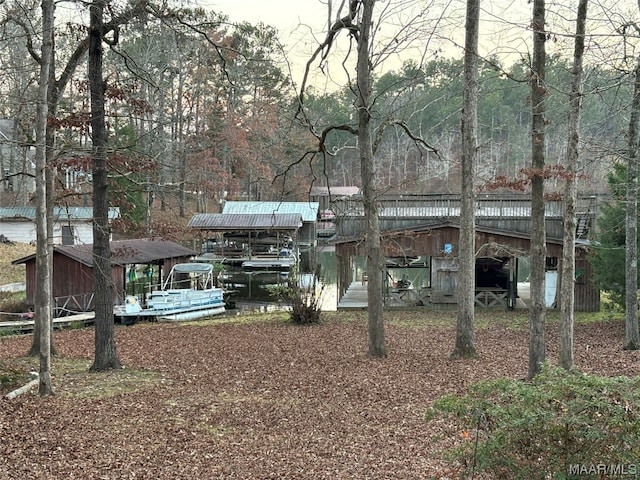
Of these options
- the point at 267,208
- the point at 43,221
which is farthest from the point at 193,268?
the point at 43,221

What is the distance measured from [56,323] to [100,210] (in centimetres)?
1087

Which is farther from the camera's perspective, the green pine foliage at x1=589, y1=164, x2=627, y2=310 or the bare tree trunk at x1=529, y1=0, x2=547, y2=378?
the green pine foliage at x1=589, y1=164, x2=627, y2=310

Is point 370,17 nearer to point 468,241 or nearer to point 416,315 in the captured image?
point 468,241

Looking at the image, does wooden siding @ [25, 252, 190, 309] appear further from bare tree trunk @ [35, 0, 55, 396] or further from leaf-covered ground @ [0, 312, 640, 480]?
bare tree trunk @ [35, 0, 55, 396]

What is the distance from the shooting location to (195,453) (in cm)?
704

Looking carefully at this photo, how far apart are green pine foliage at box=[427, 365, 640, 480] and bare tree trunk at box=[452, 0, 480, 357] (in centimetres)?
832

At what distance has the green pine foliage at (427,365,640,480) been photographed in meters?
3.77

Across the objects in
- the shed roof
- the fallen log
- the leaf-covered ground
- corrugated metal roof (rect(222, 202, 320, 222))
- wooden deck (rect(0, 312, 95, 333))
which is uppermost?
corrugated metal roof (rect(222, 202, 320, 222))

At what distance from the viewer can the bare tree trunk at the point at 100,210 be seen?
36.4ft

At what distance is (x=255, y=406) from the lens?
30.2 ft

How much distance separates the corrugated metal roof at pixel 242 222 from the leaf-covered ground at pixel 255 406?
2232cm

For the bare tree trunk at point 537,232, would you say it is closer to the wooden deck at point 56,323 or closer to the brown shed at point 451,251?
the brown shed at point 451,251

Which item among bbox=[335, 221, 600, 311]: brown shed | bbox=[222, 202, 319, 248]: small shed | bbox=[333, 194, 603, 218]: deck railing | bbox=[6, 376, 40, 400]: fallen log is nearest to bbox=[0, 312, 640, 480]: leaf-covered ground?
bbox=[6, 376, 40, 400]: fallen log

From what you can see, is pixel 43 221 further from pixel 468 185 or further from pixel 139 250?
pixel 139 250
